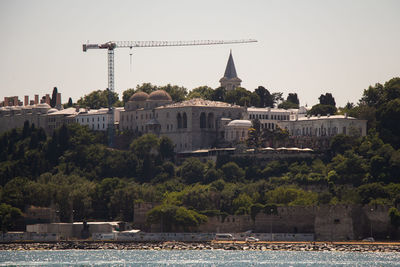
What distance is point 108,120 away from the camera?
164 meters

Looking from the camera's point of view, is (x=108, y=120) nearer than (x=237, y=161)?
No

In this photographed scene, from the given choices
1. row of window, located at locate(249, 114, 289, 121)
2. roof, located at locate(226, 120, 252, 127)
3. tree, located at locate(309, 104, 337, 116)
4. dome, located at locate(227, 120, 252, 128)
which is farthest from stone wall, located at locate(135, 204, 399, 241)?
row of window, located at locate(249, 114, 289, 121)

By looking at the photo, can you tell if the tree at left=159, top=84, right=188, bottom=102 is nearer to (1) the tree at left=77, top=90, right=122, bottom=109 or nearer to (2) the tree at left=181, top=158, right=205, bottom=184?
(1) the tree at left=77, top=90, right=122, bottom=109

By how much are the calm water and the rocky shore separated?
1625 millimetres

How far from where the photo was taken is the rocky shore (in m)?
102

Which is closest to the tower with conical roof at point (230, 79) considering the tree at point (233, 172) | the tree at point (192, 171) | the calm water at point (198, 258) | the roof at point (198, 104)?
the roof at point (198, 104)

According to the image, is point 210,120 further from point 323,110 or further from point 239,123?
point 323,110

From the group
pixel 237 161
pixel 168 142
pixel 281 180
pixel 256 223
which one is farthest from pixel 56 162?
pixel 256 223

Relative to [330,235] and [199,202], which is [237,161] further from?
[330,235]

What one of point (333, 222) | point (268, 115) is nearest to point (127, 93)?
point (268, 115)

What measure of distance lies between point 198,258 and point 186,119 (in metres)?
53.6

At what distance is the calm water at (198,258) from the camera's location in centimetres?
9438

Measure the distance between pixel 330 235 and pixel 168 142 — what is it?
43567mm

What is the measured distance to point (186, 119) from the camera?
15175cm
